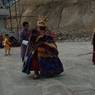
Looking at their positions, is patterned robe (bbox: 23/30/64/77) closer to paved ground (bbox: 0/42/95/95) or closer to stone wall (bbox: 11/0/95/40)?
paved ground (bbox: 0/42/95/95)

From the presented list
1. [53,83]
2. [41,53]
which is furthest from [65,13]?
[53,83]

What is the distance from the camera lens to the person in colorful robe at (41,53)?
12.2m

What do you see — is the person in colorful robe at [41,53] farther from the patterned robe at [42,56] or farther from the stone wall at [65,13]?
the stone wall at [65,13]

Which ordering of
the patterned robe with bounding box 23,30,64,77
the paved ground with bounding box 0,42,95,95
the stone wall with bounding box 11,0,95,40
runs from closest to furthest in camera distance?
1. the paved ground with bounding box 0,42,95,95
2. the patterned robe with bounding box 23,30,64,77
3. the stone wall with bounding box 11,0,95,40

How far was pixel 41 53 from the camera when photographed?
12258mm

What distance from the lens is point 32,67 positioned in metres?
12.3

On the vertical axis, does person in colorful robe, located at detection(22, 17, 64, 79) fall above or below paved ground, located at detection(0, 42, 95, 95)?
above

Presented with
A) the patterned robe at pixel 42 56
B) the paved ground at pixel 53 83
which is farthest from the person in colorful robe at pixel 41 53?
the paved ground at pixel 53 83

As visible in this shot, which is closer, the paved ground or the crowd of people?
the paved ground

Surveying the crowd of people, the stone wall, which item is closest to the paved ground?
the crowd of people

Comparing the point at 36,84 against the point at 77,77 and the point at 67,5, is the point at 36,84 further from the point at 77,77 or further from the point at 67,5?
the point at 67,5

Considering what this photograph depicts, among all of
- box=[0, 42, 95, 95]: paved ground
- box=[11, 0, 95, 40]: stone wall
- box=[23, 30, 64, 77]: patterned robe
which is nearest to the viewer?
box=[0, 42, 95, 95]: paved ground

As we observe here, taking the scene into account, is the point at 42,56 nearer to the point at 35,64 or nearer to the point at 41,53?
the point at 41,53

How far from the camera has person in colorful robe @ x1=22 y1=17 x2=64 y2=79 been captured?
40.1ft
